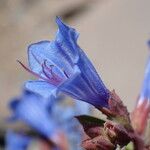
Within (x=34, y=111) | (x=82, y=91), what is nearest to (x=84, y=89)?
(x=82, y=91)

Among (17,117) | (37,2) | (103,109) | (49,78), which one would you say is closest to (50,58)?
(49,78)

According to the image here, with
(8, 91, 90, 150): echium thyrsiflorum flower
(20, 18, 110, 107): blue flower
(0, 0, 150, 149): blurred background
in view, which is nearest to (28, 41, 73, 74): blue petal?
(20, 18, 110, 107): blue flower

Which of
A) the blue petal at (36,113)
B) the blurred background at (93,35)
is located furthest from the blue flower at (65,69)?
the blurred background at (93,35)

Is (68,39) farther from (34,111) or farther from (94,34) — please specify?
(94,34)

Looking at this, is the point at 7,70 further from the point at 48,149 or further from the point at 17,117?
the point at 48,149

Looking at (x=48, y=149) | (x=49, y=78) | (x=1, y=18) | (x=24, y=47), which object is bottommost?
(x=48, y=149)

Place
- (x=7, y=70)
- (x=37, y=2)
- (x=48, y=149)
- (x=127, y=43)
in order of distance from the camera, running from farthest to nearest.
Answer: (x=37, y=2), (x=7, y=70), (x=127, y=43), (x=48, y=149)

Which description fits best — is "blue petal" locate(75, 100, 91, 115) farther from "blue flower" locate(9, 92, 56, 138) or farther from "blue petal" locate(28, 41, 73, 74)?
"blue petal" locate(28, 41, 73, 74)
